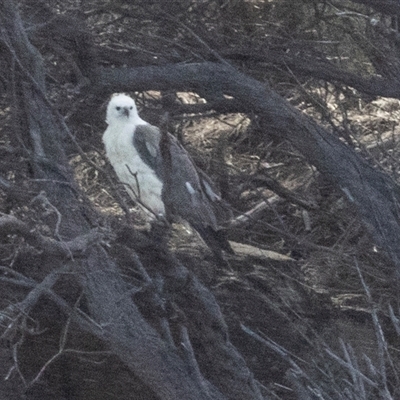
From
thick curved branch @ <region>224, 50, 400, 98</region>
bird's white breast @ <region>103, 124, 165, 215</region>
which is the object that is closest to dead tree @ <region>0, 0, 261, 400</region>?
bird's white breast @ <region>103, 124, 165, 215</region>

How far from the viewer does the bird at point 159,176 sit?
3.83 meters

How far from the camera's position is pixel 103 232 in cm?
270

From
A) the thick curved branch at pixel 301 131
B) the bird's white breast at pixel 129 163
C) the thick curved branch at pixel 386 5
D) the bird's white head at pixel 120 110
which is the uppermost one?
the thick curved branch at pixel 386 5

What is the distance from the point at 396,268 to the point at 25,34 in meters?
1.50

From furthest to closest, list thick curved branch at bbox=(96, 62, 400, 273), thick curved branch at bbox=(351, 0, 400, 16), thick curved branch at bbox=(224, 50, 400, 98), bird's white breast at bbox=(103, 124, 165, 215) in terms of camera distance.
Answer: bird's white breast at bbox=(103, 124, 165, 215)
thick curved branch at bbox=(224, 50, 400, 98)
thick curved branch at bbox=(351, 0, 400, 16)
thick curved branch at bbox=(96, 62, 400, 273)

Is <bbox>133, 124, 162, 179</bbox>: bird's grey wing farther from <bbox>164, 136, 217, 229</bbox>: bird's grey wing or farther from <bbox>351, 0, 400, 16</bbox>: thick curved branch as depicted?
<bbox>351, 0, 400, 16</bbox>: thick curved branch

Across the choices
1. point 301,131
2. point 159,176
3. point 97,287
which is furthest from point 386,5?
point 97,287

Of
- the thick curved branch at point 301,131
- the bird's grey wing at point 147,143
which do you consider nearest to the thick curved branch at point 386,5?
the thick curved branch at point 301,131

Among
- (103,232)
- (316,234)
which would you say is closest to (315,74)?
(316,234)

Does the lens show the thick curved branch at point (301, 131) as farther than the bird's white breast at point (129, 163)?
Result: No

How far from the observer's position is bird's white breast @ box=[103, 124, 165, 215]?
14.0 ft

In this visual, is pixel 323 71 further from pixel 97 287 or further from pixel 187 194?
pixel 97 287

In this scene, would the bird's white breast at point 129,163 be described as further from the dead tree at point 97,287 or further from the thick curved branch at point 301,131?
the dead tree at point 97,287

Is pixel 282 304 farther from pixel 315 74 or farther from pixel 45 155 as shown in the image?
pixel 45 155
